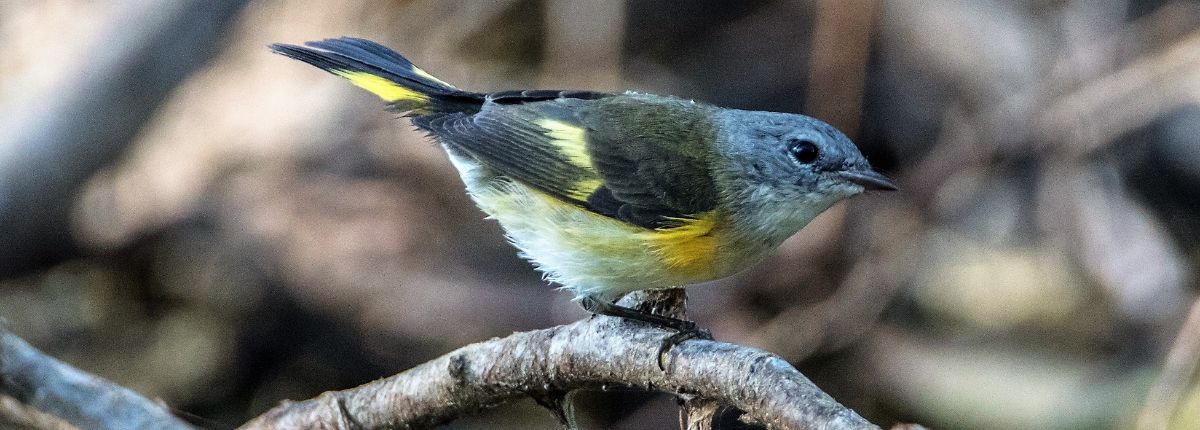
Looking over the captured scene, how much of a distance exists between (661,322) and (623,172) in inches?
20.4

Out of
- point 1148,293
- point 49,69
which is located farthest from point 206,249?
point 1148,293

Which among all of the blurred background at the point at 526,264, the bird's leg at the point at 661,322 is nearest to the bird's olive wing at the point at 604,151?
the bird's leg at the point at 661,322

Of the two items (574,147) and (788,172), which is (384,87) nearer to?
(574,147)

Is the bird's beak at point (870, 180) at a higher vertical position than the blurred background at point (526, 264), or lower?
lower

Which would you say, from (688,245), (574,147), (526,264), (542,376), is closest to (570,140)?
(574,147)

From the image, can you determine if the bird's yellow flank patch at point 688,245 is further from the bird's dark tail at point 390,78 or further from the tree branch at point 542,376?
the bird's dark tail at point 390,78

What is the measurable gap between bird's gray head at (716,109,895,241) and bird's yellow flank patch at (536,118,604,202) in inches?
13.2

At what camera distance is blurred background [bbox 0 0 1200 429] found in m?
4.46

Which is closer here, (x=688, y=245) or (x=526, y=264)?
(x=688, y=245)

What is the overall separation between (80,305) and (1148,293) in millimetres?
4317

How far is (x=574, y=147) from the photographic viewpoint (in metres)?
2.98

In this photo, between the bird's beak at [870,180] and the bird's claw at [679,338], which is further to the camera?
the bird's beak at [870,180]

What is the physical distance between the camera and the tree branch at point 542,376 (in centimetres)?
209

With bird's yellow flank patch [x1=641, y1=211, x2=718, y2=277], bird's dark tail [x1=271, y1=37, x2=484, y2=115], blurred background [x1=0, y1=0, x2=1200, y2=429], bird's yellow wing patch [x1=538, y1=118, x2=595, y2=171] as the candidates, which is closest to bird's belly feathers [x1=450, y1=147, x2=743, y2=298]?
bird's yellow flank patch [x1=641, y1=211, x2=718, y2=277]
